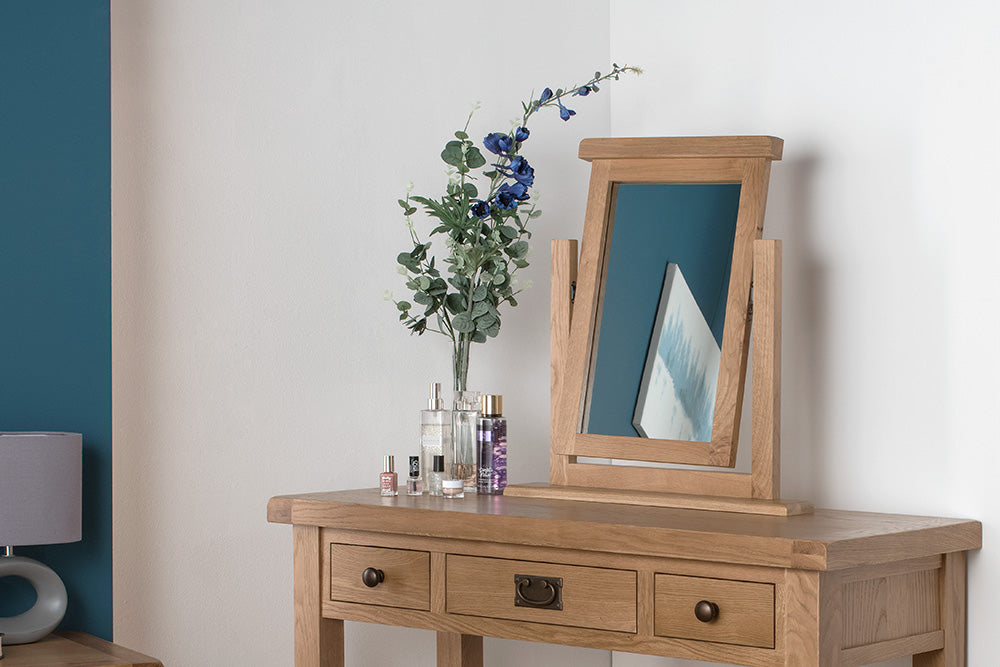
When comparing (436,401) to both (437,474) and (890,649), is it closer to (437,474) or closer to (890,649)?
(437,474)

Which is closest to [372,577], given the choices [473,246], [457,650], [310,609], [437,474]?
[310,609]

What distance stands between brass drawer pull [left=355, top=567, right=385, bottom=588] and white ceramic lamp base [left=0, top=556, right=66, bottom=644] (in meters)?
0.57

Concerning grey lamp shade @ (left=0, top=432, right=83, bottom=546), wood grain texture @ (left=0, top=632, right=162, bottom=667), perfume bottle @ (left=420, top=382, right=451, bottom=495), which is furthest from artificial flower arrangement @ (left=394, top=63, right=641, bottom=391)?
wood grain texture @ (left=0, top=632, right=162, bottom=667)

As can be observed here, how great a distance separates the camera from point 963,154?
2.11 metres

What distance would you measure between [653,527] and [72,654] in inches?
41.3

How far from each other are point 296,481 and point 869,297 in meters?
1.28

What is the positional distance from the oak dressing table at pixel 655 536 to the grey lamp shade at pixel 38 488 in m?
0.38

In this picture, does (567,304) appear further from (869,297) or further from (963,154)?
(963,154)

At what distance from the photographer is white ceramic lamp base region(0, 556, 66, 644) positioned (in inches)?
83.4

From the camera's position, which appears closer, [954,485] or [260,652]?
[954,485]

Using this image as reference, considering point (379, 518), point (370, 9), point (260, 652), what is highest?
point (370, 9)

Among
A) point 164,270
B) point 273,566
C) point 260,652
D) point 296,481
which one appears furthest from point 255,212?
point 260,652

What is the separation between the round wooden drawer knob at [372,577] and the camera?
7.06ft

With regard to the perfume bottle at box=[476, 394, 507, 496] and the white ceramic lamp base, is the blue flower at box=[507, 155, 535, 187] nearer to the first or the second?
the perfume bottle at box=[476, 394, 507, 496]
